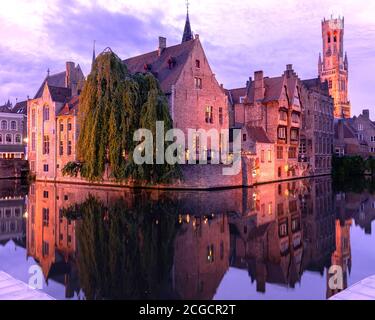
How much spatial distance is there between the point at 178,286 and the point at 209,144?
97.9 ft

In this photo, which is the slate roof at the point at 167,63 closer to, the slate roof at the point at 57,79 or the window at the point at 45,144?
the window at the point at 45,144

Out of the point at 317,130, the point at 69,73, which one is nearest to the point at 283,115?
the point at 317,130

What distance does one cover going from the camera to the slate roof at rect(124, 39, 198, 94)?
35594mm

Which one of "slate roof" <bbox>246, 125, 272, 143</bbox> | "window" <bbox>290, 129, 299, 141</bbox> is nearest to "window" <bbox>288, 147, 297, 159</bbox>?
"window" <bbox>290, 129, 299, 141</bbox>

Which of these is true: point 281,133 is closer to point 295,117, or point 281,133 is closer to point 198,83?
point 295,117

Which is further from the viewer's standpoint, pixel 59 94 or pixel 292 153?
pixel 292 153

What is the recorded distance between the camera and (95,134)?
26.8 metres

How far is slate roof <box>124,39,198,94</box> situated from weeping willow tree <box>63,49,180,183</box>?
24.1ft

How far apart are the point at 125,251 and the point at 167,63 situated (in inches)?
1131

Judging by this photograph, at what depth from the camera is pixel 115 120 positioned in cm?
2686
